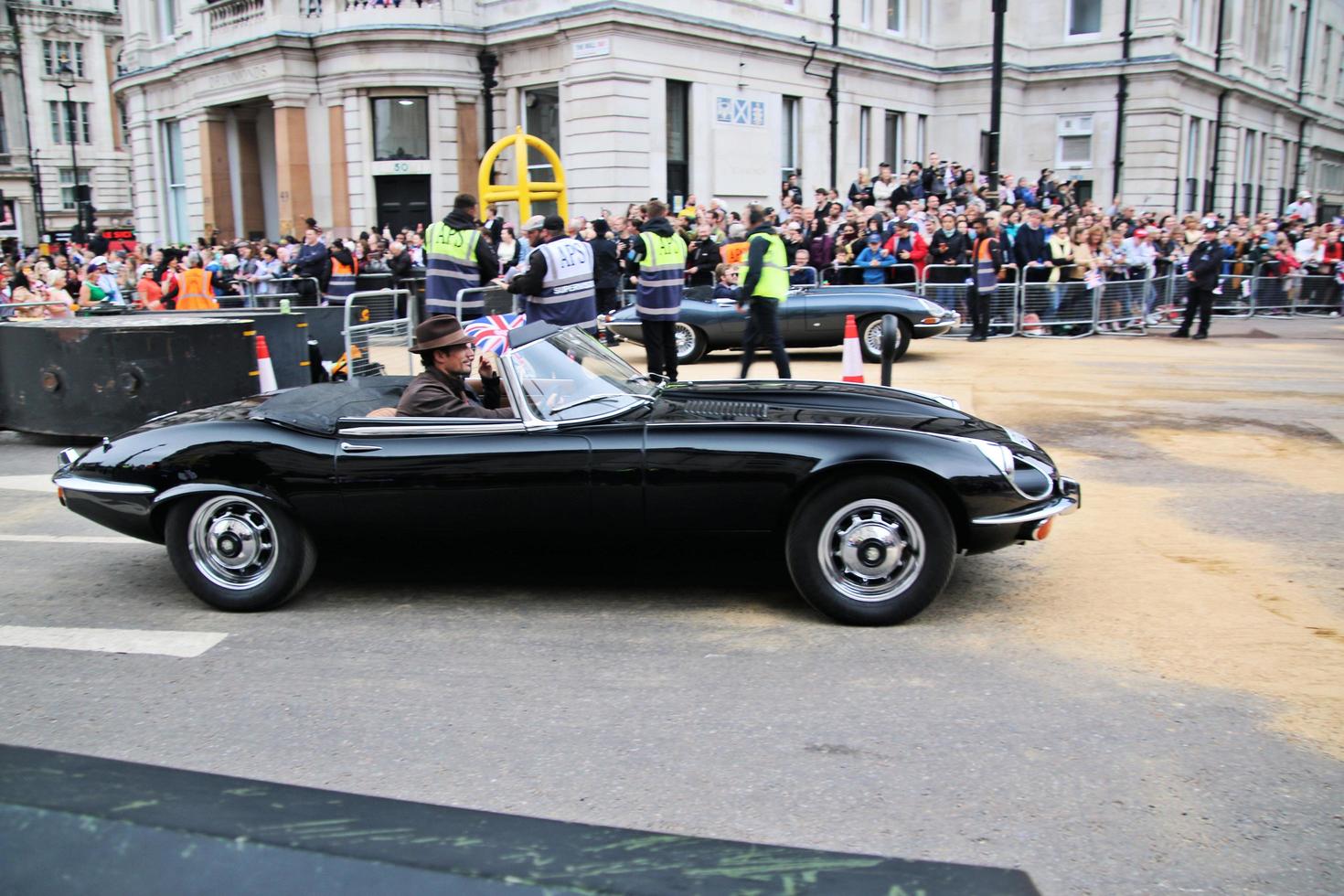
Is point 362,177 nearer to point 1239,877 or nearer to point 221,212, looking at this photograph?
point 221,212

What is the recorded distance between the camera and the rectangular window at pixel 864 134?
31.1 meters

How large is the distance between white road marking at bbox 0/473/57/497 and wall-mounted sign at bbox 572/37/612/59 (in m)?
17.2

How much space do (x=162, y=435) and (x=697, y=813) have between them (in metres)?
3.40

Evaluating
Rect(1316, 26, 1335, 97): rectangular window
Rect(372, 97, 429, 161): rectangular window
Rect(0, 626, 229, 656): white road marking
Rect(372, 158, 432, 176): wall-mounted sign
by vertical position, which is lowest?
Rect(0, 626, 229, 656): white road marking

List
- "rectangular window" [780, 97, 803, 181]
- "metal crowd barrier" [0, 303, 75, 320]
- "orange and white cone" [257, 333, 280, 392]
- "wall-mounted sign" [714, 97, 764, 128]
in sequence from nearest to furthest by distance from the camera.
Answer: "orange and white cone" [257, 333, 280, 392]
"metal crowd barrier" [0, 303, 75, 320]
"wall-mounted sign" [714, 97, 764, 128]
"rectangular window" [780, 97, 803, 181]

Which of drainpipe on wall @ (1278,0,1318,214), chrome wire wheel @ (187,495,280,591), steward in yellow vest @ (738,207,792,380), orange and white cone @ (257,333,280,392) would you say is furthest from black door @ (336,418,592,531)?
drainpipe on wall @ (1278,0,1318,214)

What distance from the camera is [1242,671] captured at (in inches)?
169

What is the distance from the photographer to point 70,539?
21.9 feet

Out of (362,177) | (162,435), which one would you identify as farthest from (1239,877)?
(362,177)

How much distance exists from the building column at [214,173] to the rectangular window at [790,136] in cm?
1479

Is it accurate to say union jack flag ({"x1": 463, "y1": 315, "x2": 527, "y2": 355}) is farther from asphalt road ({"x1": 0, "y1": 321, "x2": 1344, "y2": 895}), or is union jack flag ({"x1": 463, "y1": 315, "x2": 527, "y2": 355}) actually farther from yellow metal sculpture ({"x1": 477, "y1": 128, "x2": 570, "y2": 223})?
yellow metal sculpture ({"x1": 477, "y1": 128, "x2": 570, "y2": 223})

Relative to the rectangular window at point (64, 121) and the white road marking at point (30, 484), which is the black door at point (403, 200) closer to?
the white road marking at point (30, 484)

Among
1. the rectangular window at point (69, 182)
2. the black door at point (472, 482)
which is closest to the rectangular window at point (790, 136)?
the black door at point (472, 482)

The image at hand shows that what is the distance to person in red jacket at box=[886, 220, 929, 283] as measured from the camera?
17.7 m
